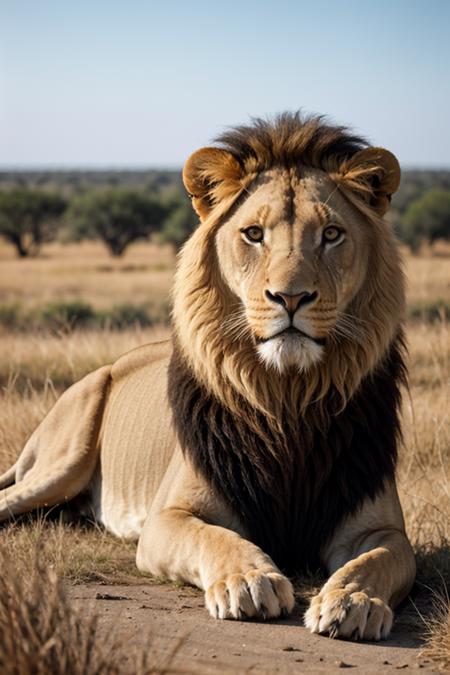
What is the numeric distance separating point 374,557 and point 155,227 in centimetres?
4584

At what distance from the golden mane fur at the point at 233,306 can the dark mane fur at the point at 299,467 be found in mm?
90

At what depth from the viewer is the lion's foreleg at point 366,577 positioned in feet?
11.3

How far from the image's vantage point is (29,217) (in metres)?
48.3

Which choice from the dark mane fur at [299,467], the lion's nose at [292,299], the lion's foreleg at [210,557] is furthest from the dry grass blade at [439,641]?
the lion's nose at [292,299]

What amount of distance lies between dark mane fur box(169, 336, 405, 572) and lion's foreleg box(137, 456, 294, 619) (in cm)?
11

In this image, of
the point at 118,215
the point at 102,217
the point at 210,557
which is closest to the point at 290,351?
the point at 210,557

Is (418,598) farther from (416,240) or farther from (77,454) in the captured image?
(416,240)

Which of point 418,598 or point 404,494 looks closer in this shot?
point 418,598

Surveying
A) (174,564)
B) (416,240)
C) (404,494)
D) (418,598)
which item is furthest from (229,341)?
(416,240)

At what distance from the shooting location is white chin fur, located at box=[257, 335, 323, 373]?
372 centimetres

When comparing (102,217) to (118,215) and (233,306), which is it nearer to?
(118,215)

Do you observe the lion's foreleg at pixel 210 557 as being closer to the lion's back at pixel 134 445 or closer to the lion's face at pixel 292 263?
the lion's face at pixel 292 263

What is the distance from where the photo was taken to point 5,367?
956 cm

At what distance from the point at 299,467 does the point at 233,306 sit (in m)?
0.66
